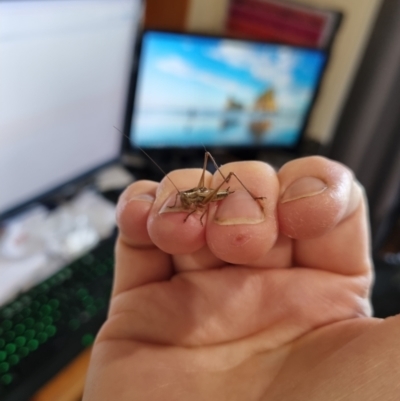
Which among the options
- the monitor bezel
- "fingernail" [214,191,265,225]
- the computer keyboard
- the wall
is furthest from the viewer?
the wall

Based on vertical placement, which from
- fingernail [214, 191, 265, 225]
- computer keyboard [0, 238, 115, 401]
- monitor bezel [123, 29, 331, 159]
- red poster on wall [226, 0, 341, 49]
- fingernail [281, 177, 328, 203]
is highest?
red poster on wall [226, 0, 341, 49]

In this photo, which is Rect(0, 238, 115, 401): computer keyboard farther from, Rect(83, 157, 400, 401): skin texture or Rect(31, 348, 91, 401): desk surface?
Rect(83, 157, 400, 401): skin texture

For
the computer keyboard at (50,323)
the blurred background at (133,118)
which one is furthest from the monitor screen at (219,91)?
the computer keyboard at (50,323)

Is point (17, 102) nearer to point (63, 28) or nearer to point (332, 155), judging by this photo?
point (63, 28)

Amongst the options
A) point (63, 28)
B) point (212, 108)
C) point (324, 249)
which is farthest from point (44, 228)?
point (324, 249)

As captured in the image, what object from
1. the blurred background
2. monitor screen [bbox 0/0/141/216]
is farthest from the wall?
monitor screen [bbox 0/0/141/216]

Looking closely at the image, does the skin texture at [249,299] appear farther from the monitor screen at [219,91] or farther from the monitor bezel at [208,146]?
the monitor screen at [219,91]
